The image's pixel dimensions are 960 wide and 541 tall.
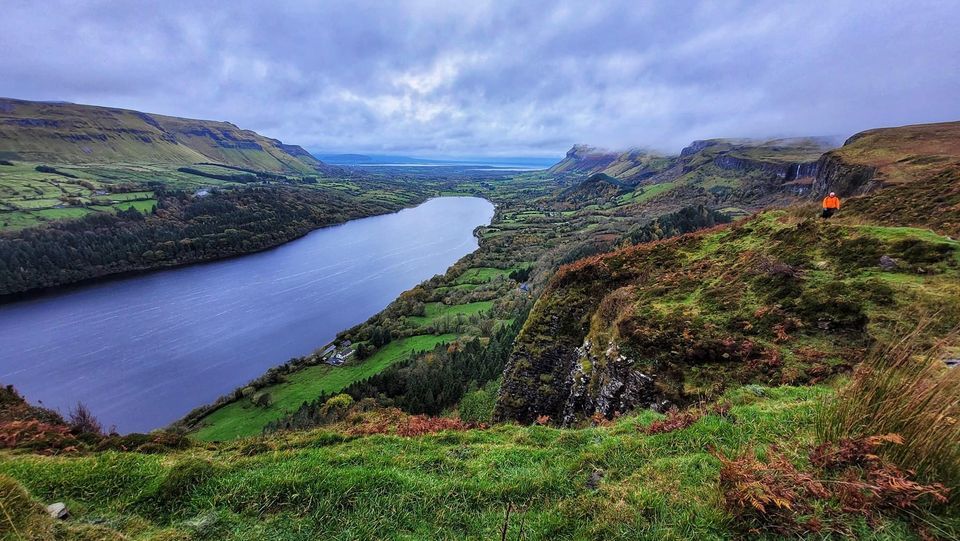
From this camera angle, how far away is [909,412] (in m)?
4.25

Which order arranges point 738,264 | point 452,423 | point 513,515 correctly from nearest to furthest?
point 513,515
point 452,423
point 738,264

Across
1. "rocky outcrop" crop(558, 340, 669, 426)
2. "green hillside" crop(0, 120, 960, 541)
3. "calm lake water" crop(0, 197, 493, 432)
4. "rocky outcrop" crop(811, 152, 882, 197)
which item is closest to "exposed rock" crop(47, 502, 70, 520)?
"green hillside" crop(0, 120, 960, 541)

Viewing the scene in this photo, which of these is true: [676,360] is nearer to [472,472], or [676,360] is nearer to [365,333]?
[472,472]

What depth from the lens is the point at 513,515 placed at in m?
5.77

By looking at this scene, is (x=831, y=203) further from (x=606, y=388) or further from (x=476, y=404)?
(x=476, y=404)

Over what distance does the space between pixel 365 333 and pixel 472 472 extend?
77605 mm

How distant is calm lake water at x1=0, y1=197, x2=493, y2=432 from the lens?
66312 millimetres

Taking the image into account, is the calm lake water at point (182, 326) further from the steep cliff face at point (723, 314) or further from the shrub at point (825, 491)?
the shrub at point (825, 491)

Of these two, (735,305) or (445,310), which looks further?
(445,310)

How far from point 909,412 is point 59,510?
10.8 metres

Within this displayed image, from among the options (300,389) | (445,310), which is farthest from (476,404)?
(445,310)

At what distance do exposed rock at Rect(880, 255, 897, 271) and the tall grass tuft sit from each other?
9.85m

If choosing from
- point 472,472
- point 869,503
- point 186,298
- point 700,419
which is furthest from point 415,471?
point 186,298

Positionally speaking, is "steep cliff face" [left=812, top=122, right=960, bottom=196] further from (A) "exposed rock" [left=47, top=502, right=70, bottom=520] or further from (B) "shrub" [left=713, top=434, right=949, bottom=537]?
(A) "exposed rock" [left=47, top=502, right=70, bottom=520]
